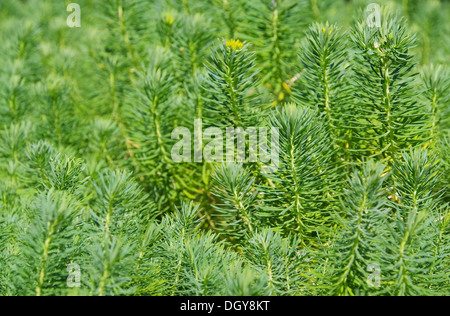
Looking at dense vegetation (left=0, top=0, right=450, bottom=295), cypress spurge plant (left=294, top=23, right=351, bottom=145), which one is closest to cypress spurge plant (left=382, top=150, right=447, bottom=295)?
dense vegetation (left=0, top=0, right=450, bottom=295)

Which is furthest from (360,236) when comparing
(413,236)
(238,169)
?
(238,169)

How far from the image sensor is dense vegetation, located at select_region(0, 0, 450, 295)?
0.44 m

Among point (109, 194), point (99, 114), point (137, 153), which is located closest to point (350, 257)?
point (109, 194)

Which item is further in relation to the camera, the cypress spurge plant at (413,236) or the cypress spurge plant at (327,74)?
the cypress spurge plant at (327,74)

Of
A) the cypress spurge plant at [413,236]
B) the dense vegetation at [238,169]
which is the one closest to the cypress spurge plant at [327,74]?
the dense vegetation at [238,169]

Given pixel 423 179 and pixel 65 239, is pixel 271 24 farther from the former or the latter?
pixel 65 239

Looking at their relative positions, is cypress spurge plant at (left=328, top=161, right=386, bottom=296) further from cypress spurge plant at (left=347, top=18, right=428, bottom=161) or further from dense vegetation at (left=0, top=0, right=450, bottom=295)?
cypress spurge plant at (left=347, top=18, right=428, bottom=161)

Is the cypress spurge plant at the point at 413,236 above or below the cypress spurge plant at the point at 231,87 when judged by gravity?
below

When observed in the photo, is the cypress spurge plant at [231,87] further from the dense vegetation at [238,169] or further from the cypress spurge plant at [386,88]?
the cypress spurge plant at [386,88]

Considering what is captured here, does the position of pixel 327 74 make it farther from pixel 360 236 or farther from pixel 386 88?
pixel 360 236

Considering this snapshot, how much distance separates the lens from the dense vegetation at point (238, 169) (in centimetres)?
44

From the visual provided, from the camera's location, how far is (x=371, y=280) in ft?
1.43

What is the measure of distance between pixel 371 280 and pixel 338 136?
0.22 metres
